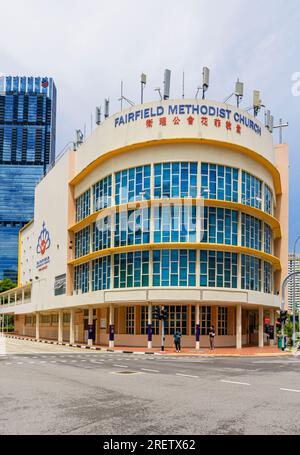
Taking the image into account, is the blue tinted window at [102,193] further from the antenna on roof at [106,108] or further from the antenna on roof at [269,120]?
the antenna on roof at [269,120]

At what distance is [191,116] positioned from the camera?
3959 cm

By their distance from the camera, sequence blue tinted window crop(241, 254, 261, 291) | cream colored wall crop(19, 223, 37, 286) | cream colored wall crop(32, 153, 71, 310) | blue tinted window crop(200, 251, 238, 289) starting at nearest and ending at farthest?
blue tinted window crop(200, 251, 238, 289), blue tinted window crop(241, 254, 261, 291), cream colored wall crop(32, 153, 71, 310), cream colored wall crop(19, 223, 37, 286)

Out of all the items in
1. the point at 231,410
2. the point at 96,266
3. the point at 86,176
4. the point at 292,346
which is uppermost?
the point at 86,176

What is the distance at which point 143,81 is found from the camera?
144ft

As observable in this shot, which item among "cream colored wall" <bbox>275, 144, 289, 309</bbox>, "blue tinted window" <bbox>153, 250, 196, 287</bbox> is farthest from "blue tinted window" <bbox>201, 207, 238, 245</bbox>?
"cream colored wall" <bbox>275, 144, 289, 309</bbox>

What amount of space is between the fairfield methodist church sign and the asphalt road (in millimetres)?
24454

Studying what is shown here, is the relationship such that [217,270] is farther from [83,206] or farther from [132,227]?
[83,206]

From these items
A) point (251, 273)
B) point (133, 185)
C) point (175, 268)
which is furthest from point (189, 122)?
point (251, 273)

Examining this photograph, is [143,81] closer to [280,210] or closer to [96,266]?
[96,266]

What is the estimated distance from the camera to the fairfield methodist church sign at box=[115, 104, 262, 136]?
3962 centimetres

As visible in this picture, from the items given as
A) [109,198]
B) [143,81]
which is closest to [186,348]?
[109,198]

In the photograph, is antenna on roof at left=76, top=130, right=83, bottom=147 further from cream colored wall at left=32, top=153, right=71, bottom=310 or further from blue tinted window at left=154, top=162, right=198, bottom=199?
blue tinted window at left=154, top=162, right=198, bottom=199

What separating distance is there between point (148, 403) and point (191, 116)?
30538 millimetres

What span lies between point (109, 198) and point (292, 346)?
1908cm
